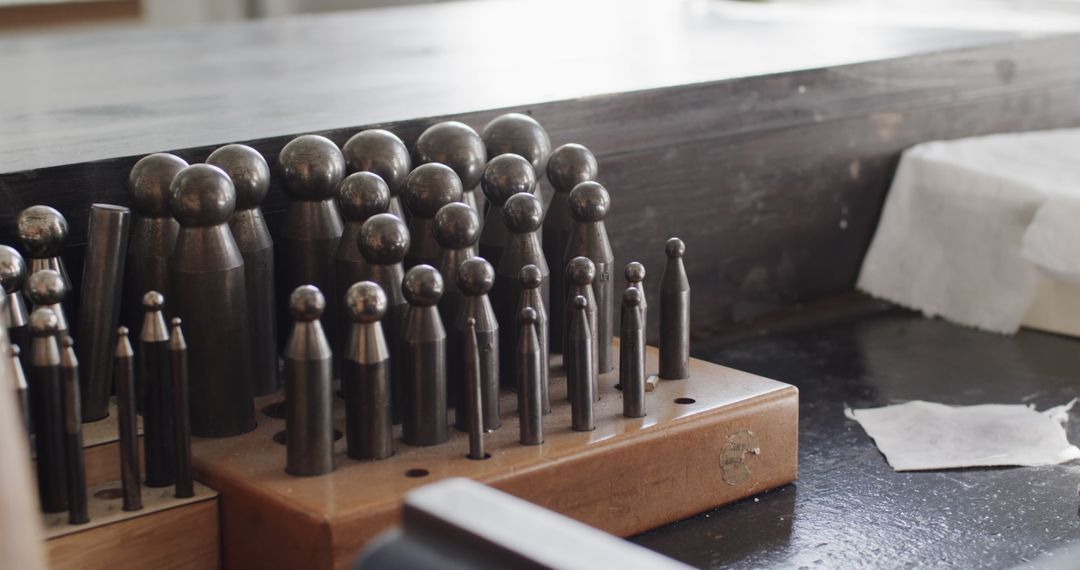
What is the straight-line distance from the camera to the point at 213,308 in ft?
3.10

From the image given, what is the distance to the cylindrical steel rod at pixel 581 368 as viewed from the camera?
3.11 ft

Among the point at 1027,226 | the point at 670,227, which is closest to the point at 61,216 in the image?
the point at 670,227

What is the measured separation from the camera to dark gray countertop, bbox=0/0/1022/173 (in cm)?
128

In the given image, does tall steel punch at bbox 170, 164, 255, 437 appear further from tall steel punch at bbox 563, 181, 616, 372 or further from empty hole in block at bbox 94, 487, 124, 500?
tall steel punch at bbox 563, 181, 616, 372

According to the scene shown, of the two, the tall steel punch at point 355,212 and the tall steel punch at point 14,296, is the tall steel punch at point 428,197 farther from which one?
the tall steel punch at point 14,296

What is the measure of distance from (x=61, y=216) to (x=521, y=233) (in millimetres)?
329

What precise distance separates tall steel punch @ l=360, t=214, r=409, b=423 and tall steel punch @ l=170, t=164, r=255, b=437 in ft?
0.32

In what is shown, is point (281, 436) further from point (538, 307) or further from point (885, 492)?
point (885, 492)

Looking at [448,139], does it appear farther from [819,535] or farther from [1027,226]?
[1027,226]

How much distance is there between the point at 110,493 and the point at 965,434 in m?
0.73

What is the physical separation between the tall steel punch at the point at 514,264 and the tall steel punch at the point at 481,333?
0.22ft

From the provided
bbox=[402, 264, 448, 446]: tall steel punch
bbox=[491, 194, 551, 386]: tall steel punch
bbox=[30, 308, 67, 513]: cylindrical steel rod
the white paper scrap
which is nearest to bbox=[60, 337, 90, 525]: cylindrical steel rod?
bbox=[30, 308, 67, 513]: cylindrical steel rod

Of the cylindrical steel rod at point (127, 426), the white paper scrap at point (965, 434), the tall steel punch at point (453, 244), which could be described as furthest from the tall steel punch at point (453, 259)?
the white paper scrap at point (965, 434)

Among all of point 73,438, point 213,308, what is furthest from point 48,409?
point 213,308
